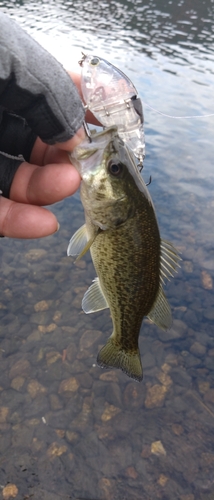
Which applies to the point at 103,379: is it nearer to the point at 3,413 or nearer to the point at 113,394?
the point at 113,394

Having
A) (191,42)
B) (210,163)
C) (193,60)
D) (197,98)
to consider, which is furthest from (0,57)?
(191,42)

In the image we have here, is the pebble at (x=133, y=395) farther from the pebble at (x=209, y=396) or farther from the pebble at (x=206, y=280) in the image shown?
the pebble at (x=206, y=280)

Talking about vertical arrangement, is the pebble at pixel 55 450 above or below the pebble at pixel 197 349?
below

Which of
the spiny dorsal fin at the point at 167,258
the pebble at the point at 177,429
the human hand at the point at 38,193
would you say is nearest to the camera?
the human hand at the point at 38,193

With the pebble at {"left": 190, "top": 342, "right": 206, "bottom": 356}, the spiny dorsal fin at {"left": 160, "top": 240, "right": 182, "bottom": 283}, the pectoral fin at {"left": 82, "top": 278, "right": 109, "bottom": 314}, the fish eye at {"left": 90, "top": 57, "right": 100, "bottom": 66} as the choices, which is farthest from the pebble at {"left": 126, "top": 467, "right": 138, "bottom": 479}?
the fish eye at {"left": 90, "top": 57, "right": 100, "bottom": 66}

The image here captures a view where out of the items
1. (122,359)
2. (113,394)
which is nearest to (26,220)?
(122,359)

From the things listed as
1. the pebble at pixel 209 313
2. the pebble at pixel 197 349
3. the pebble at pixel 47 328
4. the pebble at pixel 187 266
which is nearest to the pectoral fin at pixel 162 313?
the pebble at pixel 197 349

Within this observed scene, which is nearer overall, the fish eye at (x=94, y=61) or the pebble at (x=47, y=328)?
the fish eye at (x=94, y=61)
